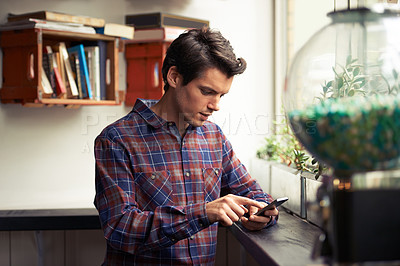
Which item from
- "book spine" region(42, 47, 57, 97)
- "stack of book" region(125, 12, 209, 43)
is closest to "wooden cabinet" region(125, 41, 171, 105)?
"stack of book" region(125, 12, 209, 43)

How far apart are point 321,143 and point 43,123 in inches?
87.9

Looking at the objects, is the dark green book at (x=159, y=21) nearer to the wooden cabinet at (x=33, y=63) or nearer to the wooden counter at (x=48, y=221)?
the wooden cabinet at (x=33, y=63)

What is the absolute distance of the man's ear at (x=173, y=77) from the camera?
1679mm

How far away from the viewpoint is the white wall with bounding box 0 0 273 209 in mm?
2738

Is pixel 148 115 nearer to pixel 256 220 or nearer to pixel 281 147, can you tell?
pixel 256 220

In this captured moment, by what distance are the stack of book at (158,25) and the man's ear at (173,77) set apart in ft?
3.38

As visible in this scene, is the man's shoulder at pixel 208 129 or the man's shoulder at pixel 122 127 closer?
the man's shoulder at pixel 122 127

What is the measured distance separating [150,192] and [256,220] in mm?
360

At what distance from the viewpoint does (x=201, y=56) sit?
1612mm

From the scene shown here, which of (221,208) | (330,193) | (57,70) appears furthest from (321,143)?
(57,70)

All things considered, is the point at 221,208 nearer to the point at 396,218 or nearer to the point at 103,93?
the point at 396,218

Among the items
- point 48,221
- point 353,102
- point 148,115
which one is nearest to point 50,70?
point 48,221

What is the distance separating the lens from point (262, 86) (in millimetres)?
3041

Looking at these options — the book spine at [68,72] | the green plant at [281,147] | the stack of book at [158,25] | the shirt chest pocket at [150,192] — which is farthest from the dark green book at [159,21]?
the shirt chest pocket at [150,192]
